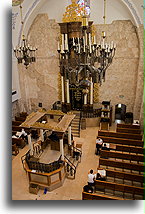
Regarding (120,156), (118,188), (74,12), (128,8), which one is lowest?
(118,188)

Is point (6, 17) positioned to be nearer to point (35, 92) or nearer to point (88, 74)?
point (88, 74)

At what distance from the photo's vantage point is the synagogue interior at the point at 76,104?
758 cm

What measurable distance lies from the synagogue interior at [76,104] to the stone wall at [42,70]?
7 cm

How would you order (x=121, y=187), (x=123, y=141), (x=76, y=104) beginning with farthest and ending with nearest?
1. (x=76, y=104)
2. (x=123, y=141)
3. (x=121, y=187)

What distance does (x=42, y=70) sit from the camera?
1469cm

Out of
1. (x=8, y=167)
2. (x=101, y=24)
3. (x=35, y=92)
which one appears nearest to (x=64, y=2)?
(x=101, y=24)

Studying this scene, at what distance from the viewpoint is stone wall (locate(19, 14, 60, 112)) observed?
535 inches

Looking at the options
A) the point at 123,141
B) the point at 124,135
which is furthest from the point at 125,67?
the point at 123,141

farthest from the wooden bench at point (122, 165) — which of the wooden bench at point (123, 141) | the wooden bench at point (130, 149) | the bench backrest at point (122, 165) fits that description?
the wooden bench at point (123, 141)

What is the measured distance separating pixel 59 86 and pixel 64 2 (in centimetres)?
635

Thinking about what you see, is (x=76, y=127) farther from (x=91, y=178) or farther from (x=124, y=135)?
(x=91, y=178)

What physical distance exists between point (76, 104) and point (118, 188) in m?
8.54

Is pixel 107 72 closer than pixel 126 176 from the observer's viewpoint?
No

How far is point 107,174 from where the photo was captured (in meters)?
7.87
